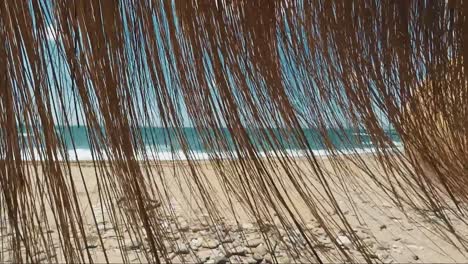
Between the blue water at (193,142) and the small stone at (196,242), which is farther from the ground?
the small stone at (196,242)

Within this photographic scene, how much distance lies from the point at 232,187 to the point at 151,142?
0.10 meters

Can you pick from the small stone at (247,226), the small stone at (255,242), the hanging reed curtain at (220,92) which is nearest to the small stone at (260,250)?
the small stone at (255,242)

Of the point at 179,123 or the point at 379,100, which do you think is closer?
the point at 179,123

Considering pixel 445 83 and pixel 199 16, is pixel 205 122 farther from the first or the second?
pixel 445 83

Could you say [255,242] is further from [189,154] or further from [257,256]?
[189,154]

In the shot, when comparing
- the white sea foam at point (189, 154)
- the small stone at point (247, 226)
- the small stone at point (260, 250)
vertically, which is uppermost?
the small stone at point (247, 226)

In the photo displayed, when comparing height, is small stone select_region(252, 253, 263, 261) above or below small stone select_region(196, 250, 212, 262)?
below

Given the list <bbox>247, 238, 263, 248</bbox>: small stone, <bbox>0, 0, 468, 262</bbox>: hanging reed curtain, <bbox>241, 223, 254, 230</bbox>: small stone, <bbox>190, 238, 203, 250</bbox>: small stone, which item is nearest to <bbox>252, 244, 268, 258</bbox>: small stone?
<bbox>247, 238, 263, 248</bbox>: small stone

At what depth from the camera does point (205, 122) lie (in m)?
0.48

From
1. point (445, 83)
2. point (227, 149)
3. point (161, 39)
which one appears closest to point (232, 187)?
point (227, 149)

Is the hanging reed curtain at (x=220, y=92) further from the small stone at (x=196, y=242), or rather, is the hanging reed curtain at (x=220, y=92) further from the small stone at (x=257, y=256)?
the small stone at (x=196, y=242)

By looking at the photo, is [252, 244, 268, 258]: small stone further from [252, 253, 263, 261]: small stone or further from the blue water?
the blue water

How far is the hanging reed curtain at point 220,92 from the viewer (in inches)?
13.3

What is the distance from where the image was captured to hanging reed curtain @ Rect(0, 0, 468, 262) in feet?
1.10
